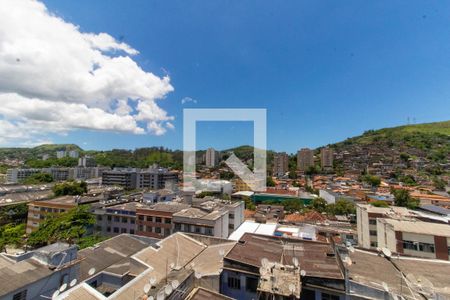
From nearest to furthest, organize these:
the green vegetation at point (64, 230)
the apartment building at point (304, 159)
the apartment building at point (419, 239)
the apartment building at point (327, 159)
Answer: the apartment building at point (419, 239) → the green vegetation at point (64, 230) → the apartment building at point (327, 159) → the apartment building at point (304, 159)

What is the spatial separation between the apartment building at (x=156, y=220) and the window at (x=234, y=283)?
9579 millimetres

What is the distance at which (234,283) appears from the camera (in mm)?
7504

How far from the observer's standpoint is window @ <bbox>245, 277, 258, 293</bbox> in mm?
7166

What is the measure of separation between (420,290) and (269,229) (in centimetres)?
940

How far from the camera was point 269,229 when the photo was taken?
1512cm

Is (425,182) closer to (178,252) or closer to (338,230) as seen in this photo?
(338,230)

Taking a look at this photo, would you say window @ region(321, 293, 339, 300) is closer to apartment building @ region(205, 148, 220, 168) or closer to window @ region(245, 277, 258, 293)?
window @ region(245, 277, 258, 293)

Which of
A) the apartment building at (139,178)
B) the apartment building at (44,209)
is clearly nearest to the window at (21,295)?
the apartment building at (44,209)

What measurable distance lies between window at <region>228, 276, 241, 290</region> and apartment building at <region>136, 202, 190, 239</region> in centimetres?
958

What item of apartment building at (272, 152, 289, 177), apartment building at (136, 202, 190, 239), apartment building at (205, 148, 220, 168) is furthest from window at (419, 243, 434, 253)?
apartment building at (205, 148, 220, 168)

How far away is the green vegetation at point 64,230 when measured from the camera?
16.0 m

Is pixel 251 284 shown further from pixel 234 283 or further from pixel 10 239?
pixel 10 239

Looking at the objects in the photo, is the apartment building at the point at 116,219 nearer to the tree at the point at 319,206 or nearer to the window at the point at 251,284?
the window at the point at 251,284

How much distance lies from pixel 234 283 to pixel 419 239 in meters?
10.0
